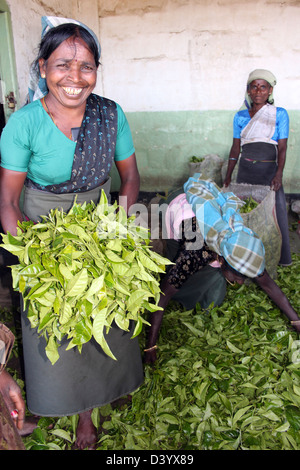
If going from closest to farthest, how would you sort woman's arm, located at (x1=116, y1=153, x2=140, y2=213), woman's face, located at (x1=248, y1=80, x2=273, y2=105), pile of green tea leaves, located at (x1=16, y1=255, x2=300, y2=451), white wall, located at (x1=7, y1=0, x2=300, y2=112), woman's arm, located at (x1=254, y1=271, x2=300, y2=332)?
pile of green tea leaves, located at (x1=16, y1=255, x2=300, y2=451) → woman's arm, located at (x1=116, y1=153, x2=140, y2=213) → woman's arm, located at (x1=254, y1=271, x2=300, y2=332) → woman's face, located at (x1=248, y1=80, x2=273, y2=105) → white wall, located at (x1=7, y1=0, x2=300, y2=112)

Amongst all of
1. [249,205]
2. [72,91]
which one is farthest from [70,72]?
[249,205]

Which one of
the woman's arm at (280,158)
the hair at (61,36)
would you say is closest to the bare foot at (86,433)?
the hair at (61,36)

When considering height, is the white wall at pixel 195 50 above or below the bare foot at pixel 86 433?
above

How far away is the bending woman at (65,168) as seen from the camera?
1619mm

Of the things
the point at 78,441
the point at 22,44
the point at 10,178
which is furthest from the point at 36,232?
the point at 22,44

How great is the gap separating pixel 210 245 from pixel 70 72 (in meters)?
1.16

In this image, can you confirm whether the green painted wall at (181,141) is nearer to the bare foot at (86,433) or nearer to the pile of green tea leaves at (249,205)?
the pile of green tea leaves at (249,205)

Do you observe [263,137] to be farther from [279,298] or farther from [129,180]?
[129,180]

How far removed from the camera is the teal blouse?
63.6 inches

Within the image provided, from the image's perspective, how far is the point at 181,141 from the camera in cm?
550

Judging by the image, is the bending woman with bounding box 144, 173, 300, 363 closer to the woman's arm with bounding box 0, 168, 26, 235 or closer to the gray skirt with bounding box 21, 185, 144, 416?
the gray skirt with bounding box 21, 185, 144, 416

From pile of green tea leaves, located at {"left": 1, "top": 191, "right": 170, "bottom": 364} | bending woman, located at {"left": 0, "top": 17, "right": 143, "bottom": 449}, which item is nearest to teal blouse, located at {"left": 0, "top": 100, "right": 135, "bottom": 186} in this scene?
bending woman, located at {"left": 0, "top": 17, "right": 143, "bottom": 449}

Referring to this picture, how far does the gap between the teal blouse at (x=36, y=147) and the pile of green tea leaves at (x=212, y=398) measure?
3.87 ft

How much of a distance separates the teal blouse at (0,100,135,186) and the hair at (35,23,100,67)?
22cm
